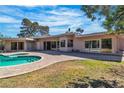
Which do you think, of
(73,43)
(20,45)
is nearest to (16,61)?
(73,43)

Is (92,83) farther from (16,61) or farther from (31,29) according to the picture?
(31,29)

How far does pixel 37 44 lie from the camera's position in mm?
36406

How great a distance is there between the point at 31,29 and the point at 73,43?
36040 mm

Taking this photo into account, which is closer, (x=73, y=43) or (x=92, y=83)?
(x=92, y=83)

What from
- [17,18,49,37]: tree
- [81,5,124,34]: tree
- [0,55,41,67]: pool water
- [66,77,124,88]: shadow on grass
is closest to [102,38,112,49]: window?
[0,55,41,67]: pool water

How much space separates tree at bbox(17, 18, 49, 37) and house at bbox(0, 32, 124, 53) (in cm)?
2591

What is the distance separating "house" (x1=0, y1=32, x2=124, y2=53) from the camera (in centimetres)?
2364

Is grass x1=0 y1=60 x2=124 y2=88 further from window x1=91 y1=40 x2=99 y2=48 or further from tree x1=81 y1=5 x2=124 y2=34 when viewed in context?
window x1=91 y1=40 x2=99 y2=48

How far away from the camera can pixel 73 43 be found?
30.0 metres

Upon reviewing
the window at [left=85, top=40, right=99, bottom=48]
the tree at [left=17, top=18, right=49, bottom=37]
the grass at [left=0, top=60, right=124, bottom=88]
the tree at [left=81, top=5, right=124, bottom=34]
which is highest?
the tree at [left=17, top=18, right=49, bottom=37]

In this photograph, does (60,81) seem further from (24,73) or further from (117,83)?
(117,83)

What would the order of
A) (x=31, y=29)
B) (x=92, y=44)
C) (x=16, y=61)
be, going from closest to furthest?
(x=16, y=61) < (x=92, y=44) < (x=31, y=29)

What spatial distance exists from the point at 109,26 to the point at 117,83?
10.7ft
